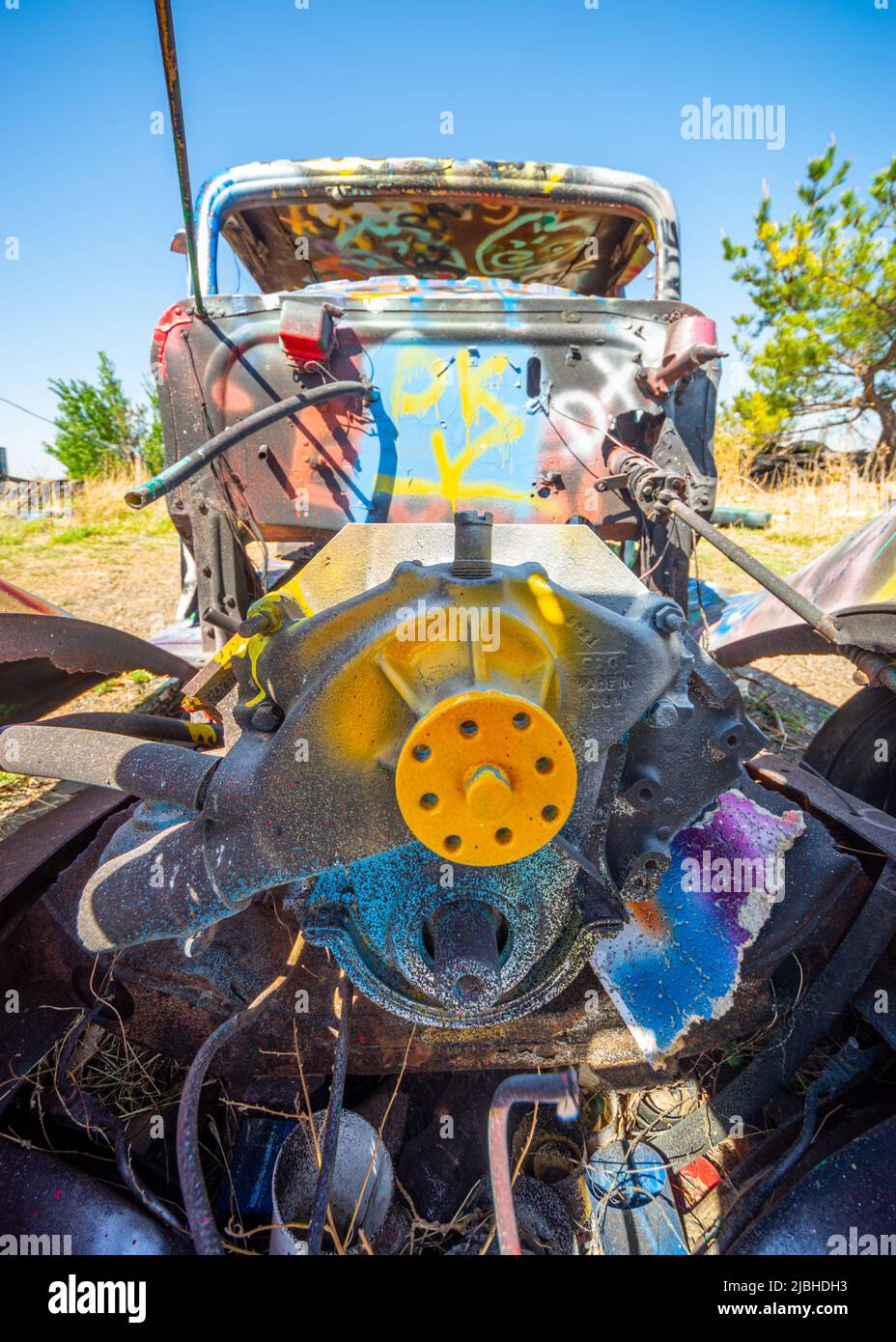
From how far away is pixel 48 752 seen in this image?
1.31 meters

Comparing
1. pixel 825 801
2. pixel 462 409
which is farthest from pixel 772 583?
pixel 462 409

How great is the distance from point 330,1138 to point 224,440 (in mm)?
1596

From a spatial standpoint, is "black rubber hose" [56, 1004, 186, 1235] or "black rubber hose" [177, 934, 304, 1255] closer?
"black rubber hose" [177, 934, 304, 1255]

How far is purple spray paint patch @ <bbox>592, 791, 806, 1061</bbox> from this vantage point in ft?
4.65

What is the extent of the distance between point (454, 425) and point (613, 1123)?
2.24 meters

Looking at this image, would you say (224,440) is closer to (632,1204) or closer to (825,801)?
(825,801)

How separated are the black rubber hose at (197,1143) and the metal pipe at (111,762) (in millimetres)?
504

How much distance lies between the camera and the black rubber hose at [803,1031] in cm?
146

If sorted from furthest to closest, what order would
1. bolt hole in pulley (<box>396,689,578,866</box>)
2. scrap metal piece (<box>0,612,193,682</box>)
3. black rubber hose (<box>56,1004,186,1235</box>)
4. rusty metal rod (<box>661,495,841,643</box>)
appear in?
scrap metal piece (<box>0,612,193,682</box>), rusty metal rod (<box>661,495,841,643</box>), black rubber hose (<box>56,1004,186,1235</box>), bolt hole in pulley (<box>396,689,578,866</box>)

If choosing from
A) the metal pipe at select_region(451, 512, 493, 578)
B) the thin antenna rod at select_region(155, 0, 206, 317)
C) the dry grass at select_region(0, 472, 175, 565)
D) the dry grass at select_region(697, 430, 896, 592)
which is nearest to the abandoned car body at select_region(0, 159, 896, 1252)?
the metal pipe at select_region(451, 512, 493, 578)

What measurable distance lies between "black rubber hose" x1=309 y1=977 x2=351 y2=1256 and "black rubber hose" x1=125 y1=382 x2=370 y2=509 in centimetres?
112

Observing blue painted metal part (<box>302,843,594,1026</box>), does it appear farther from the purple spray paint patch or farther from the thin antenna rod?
the thin antenna rod

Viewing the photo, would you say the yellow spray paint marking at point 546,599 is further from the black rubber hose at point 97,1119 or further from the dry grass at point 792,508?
the dry grass at point 792,508

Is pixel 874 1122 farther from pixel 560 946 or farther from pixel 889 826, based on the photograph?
pixel 560 946
